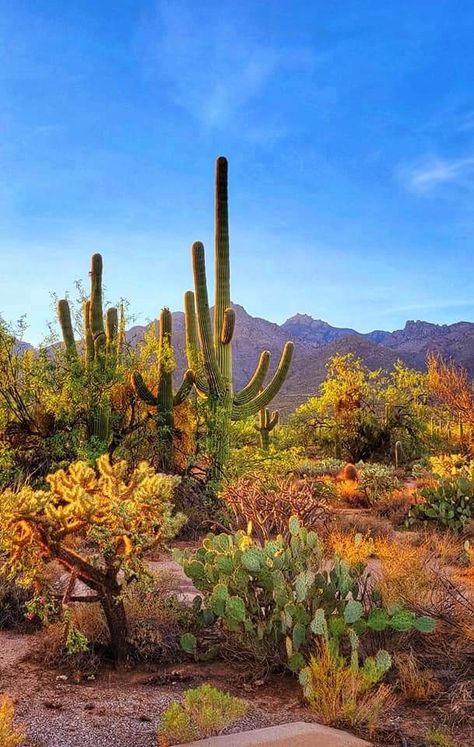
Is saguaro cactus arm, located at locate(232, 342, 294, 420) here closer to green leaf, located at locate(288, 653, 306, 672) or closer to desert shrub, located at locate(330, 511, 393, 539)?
desert shrub, located at locate(330, 511, 393, 539)

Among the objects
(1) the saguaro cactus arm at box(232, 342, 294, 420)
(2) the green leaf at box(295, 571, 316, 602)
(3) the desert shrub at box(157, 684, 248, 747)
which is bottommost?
(3) the desert shrub at box(157, 684, 248, 747)

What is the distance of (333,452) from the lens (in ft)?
93.3

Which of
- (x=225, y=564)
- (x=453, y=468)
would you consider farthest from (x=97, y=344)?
(x=225, y=564)

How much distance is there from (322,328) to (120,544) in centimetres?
16095

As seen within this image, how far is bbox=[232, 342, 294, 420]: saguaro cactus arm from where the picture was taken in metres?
15.1

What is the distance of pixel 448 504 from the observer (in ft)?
40.3

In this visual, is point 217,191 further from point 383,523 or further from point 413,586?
point 413,586

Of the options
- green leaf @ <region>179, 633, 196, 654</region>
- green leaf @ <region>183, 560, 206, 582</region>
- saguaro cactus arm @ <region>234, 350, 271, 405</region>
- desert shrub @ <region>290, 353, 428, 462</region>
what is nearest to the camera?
green leaf @ <region>179, 633, 196, 654</region>

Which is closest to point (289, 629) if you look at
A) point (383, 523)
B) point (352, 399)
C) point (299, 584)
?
point (299, 584)

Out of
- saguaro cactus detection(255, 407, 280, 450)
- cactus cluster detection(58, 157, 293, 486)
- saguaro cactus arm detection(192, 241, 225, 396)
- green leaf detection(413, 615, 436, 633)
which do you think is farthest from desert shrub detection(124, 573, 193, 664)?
saguaro cactus detection(255, 407, 280, 450)

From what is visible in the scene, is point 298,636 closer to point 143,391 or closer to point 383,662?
point 383,662

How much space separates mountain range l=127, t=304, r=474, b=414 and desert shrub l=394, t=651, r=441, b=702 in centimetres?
4231

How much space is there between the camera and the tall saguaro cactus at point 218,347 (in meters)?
14.1

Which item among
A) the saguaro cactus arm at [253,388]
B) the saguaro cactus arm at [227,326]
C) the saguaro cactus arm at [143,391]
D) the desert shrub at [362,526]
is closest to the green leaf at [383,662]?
the desert shrub at [362,526]
